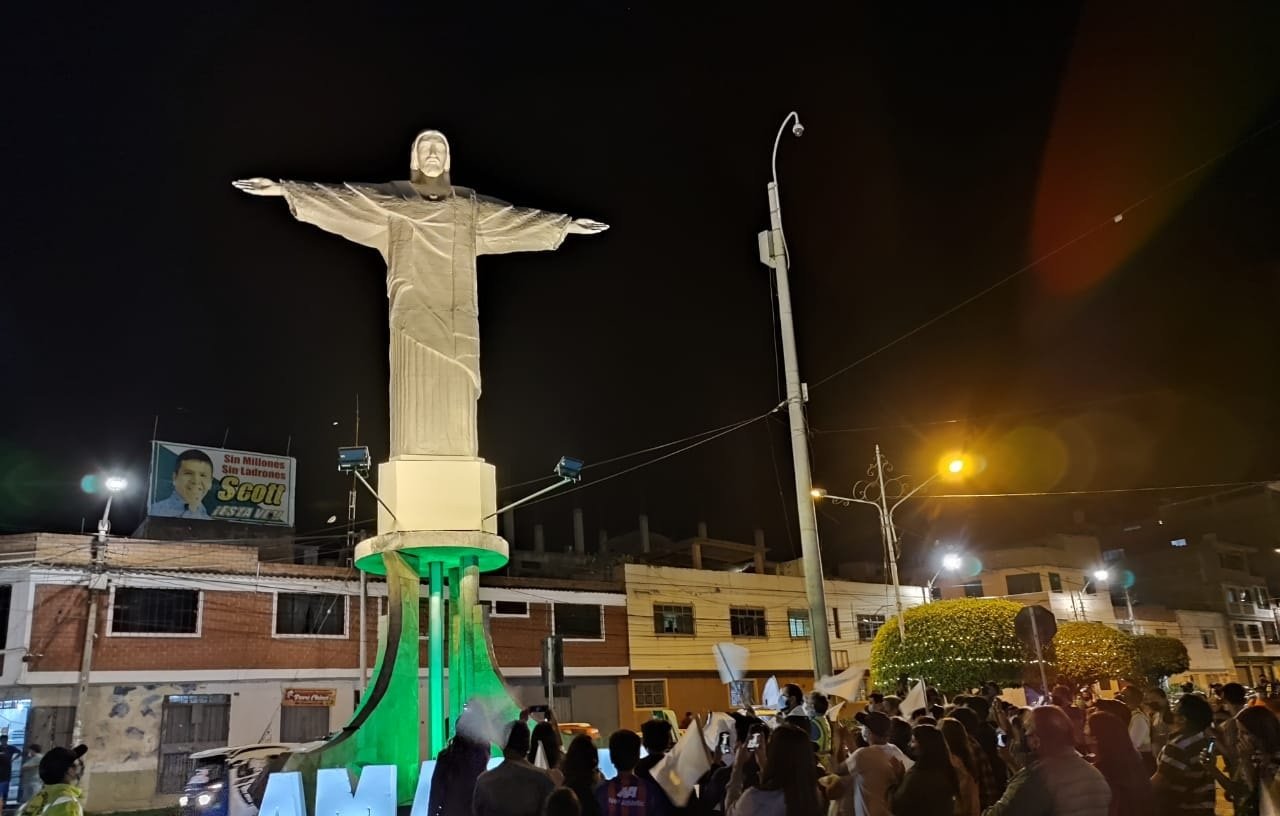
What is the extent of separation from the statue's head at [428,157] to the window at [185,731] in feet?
59.6

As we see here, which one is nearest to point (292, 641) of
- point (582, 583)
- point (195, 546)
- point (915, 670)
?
point (195, 546)

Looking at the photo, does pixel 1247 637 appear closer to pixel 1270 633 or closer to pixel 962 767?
pixel 1270 633

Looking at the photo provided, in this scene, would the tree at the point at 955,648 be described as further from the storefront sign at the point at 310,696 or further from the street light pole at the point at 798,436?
the street light pole at the point at 798,436

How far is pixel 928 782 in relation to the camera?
5.32 m

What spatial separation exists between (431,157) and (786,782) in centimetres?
903

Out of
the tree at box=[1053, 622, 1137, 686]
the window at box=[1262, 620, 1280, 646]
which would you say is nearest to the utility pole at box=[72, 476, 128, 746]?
the tree at box=[1053, 622, 1137, 686]

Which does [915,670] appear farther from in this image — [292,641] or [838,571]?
[838,571]

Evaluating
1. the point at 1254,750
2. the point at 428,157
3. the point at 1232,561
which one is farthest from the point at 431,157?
the point at 1232,561

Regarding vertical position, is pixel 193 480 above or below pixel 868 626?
above

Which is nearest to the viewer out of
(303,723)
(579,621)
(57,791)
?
(57,791)

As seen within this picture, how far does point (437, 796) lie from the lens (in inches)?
237

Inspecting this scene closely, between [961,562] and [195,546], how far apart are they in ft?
128

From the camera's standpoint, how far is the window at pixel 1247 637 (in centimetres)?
5716

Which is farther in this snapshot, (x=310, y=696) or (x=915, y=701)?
(x=310, y=696)
